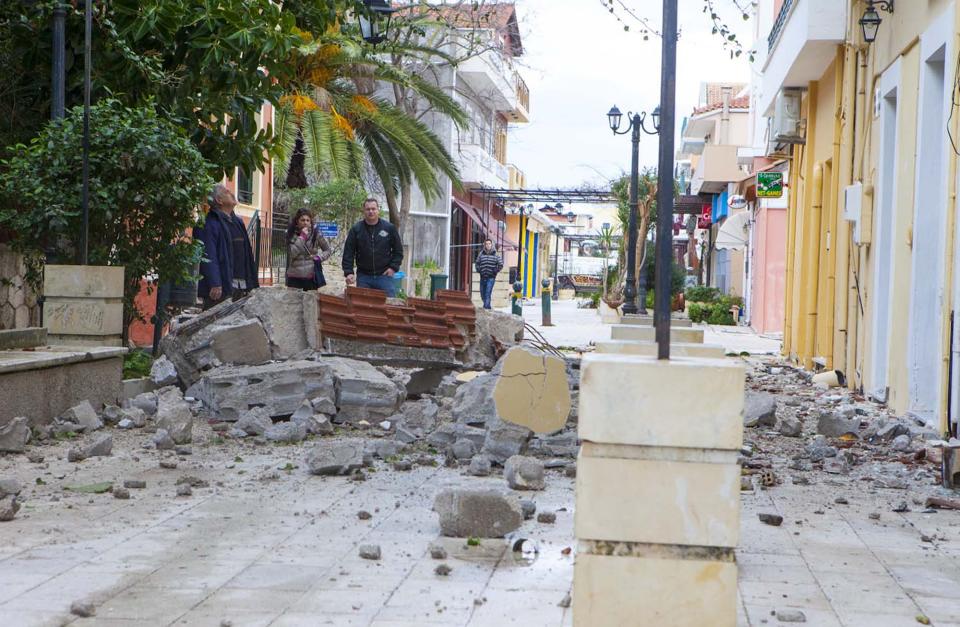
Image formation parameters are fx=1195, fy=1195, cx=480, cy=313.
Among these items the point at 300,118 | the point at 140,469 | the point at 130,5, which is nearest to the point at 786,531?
the point at 140,469

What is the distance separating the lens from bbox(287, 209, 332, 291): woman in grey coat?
1356cm

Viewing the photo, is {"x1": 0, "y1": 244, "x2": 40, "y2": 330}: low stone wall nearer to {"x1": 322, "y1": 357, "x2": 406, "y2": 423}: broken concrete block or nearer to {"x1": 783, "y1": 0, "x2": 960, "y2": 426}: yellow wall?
{"x1": 322, "y1": 357, "x2": 406, "y2": 423}: broken concrete block

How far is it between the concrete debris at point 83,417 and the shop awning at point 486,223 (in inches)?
1324

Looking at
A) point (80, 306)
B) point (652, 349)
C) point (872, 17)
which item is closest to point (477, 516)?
point (652, 349)

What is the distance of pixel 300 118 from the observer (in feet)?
68.3

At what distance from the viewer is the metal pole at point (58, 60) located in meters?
10.1


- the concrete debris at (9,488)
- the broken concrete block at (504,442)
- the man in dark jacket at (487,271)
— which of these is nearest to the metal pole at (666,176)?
the concrete debris at (9,488)

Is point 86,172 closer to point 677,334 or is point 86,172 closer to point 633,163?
point 677,334

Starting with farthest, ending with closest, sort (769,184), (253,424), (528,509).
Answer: (769,184) < (253,424) < (528,509)

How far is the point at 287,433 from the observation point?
27.7 feet

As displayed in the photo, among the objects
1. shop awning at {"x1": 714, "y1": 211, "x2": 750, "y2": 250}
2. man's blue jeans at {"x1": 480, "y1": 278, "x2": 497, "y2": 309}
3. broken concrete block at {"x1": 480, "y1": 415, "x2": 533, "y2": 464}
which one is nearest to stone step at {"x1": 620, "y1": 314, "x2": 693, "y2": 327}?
broken concrete block at {"x1": 480, "y1": 415, "x2": 533, "y2": 464}

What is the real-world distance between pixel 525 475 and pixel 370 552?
186cm

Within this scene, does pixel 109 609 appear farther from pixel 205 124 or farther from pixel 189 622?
pixel 205 124

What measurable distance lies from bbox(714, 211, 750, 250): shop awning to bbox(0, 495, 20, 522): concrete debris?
30511mm
